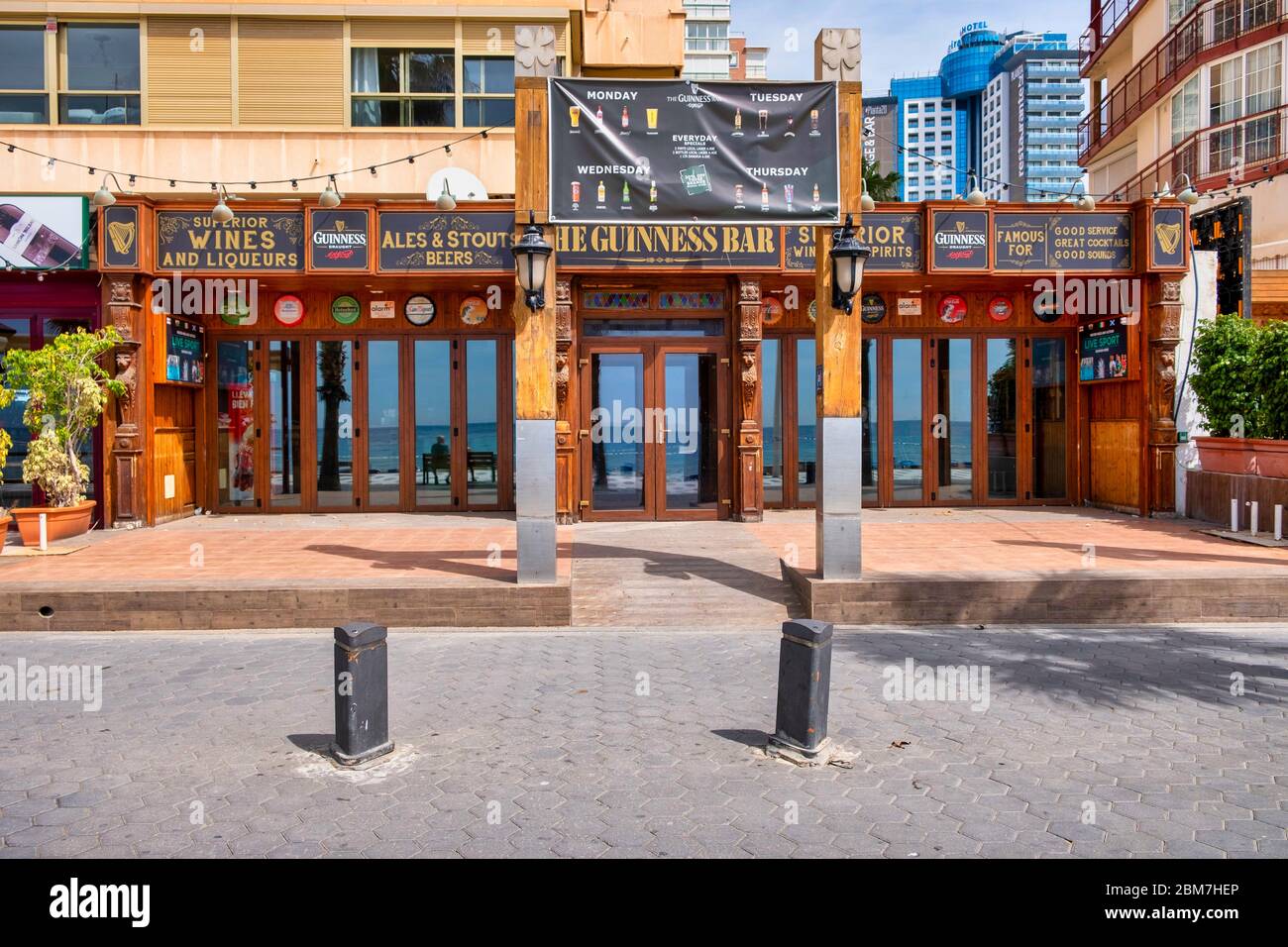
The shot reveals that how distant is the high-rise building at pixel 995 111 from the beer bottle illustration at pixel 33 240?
141 meters

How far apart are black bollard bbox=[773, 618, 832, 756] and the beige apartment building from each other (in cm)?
2019

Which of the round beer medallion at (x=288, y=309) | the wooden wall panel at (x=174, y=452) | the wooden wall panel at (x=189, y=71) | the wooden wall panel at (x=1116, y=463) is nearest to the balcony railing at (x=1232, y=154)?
the wooden wall panel at (x=1116, y=463)

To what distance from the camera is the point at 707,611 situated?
30.6 feet

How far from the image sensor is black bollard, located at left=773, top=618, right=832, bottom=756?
17.8ft

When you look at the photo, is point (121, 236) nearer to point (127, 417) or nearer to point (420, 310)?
point (127, 417)

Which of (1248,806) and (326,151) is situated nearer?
(1248,806)

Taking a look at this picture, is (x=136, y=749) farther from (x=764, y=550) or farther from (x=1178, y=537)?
(x=1178, y=537)

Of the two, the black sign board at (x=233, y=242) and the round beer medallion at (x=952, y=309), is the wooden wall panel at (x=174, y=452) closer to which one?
the black sign board at (x=233, y=242)

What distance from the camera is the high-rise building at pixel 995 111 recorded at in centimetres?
15650

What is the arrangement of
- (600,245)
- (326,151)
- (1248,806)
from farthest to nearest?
1. (326,151)
2. (600,245)
3. (1248,806)

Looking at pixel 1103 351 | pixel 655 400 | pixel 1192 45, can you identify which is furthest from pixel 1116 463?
pixel 1192 45

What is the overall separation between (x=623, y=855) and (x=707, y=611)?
206 inches

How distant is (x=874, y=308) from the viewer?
1575cm

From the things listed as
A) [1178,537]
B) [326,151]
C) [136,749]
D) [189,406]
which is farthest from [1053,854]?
[326,151]
